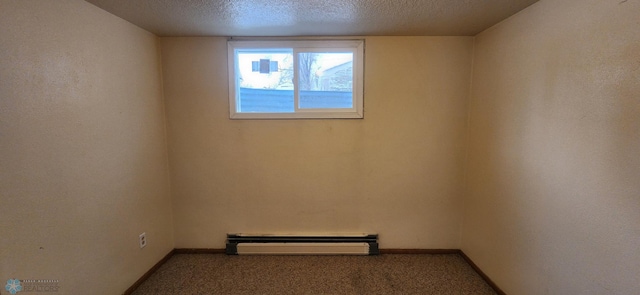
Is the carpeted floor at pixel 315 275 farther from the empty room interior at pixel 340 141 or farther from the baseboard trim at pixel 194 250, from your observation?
the empty room interior at pixel 340 141

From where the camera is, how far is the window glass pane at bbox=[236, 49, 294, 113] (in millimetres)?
2459

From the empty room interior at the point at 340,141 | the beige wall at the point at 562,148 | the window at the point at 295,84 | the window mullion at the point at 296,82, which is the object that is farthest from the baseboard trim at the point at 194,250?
the beige wall at the point at 562,148

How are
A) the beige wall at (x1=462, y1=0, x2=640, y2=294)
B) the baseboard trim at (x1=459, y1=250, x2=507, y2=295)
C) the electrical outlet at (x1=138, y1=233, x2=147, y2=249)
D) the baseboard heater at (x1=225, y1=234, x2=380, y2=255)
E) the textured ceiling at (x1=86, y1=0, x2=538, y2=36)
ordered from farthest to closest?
the baseboard heater at (x1=225, y1=234, x2=380, y2=255), the electrical outlet at (x1=138, y1=233, x2=147, y2=249), the baseboard trim at (x1=459, y1=250, x2=507, y2=295), the textured ceiling at (x1=86, y1=0, x2=538, y2=36), the beige wall at (x1=462, y1=0, x2=640, y2=294)

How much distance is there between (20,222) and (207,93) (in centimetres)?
151

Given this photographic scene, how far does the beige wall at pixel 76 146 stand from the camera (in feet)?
4.09

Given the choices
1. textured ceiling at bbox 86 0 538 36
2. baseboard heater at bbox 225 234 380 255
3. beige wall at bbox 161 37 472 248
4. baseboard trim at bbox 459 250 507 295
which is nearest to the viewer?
textured ceiling at bbox 86 0 538 36

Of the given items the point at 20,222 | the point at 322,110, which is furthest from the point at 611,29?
the point at 20,222

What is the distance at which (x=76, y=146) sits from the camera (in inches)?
61.2

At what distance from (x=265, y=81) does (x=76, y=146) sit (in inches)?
57.4

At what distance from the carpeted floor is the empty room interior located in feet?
0.53

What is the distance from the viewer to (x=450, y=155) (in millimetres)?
2480

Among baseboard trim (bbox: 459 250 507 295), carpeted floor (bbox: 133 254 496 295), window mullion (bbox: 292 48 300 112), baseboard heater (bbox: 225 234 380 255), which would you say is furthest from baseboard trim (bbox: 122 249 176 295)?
baseboard trim (bbox: 459 250 507 295)

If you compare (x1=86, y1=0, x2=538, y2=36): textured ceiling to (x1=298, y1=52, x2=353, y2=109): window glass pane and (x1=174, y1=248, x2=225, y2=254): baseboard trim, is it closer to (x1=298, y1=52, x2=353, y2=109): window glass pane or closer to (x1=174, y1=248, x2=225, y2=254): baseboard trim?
(x1=298, y1=52, x2=353, y2=109): window glass pane

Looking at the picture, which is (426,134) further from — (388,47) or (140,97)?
(140,97)
